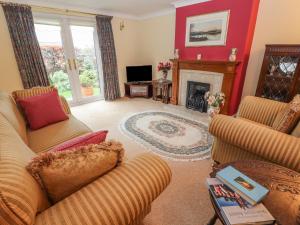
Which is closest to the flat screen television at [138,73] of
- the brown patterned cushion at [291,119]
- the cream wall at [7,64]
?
the cream wall at [7,64]

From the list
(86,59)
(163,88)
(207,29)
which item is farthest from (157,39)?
(86,59)

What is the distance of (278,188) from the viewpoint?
0.97 m

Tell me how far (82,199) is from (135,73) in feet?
14.6

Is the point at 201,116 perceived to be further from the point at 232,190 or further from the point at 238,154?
the point at 232,190

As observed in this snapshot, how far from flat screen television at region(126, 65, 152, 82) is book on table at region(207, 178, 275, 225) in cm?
431

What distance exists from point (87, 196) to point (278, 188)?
1.09 meters

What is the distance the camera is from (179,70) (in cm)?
399

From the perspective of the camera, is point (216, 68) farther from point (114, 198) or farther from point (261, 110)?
point (114, 198)

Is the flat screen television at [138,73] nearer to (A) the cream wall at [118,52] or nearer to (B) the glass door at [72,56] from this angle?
(A) the cream wall at [118,52]

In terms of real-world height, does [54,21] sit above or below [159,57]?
above

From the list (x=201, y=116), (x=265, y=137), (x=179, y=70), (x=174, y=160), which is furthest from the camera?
(x=179, y=70)

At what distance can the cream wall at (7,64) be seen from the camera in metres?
3.03

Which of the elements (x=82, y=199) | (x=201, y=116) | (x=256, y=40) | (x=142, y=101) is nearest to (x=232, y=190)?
(x=82, y=199)

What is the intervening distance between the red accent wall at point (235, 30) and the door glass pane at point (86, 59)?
2.32 metres
